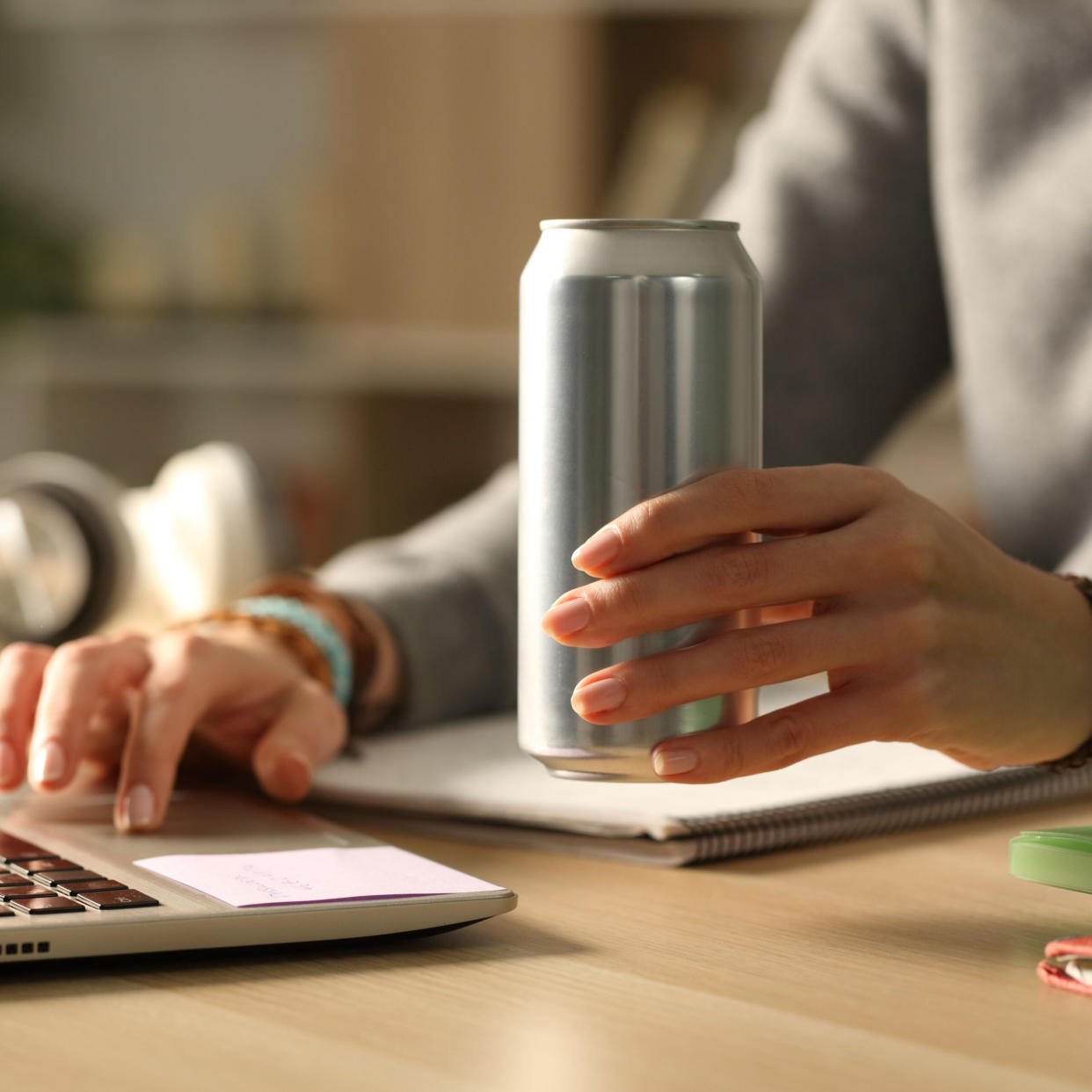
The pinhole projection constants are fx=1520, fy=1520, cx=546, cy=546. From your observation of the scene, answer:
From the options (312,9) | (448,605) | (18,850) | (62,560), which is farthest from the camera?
(312,9)

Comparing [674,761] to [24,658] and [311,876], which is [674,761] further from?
[24,658]

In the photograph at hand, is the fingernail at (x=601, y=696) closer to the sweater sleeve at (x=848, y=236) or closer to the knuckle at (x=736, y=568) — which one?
the knuckle at (x=736, y=568)

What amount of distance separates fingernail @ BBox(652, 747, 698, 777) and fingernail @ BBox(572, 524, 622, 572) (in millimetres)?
57

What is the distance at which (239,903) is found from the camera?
1.42ft

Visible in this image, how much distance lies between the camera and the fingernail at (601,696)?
1.36ft

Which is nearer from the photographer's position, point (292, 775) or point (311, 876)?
point (311, 876)

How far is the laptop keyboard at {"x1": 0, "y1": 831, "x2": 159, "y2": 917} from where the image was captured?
0.42 metres

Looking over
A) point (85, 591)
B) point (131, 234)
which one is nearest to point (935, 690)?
point (85, 591)

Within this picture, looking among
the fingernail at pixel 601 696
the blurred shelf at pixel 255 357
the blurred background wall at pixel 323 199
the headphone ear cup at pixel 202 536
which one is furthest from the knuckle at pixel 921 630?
the blurred shelf at pixel 255 357

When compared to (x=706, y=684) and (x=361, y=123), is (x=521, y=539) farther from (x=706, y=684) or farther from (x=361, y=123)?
(x=361, y=123)

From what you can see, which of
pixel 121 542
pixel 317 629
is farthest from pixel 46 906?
pixel 121 542

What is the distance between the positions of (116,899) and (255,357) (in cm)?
228

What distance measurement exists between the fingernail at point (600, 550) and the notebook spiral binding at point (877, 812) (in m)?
0.17

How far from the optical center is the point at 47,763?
1.87 ft
